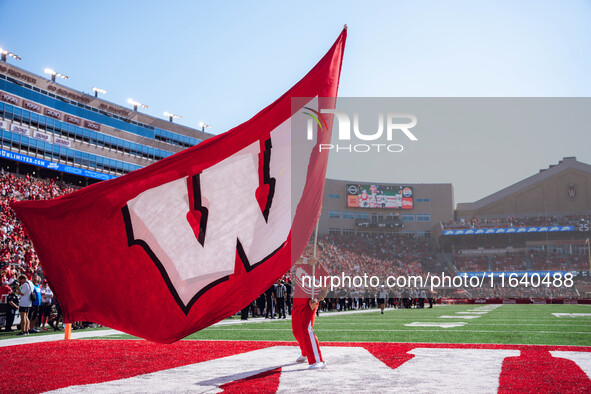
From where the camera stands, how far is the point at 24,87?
49.9 metres

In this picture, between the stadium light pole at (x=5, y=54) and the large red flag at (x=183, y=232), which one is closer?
the large red flag at (x=183, y=232)

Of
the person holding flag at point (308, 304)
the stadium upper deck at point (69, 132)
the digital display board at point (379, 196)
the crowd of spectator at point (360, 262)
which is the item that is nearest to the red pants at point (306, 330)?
the person holding flag at point (308, 304)

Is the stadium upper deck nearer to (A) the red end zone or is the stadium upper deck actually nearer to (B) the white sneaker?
(A) the red end zone

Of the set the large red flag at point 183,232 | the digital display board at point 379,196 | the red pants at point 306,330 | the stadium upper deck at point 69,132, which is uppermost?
the stadium upper deck at point 69,132

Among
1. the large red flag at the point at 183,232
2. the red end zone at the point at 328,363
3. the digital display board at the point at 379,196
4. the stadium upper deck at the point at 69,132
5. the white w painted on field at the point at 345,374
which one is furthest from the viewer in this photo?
the digital display board at the point at 379,196

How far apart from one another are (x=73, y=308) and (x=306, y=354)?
2.90 meters

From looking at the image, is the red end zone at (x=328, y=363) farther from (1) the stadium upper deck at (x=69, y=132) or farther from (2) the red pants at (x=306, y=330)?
(1) the stadium upper deck at (x=69, y=132)

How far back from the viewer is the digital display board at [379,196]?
73.2 metres

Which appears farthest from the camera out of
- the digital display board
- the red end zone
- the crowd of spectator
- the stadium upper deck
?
the digital display board

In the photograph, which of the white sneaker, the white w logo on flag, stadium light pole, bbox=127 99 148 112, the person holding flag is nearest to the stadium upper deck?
stadium light pole, bbox=127 99 148 112

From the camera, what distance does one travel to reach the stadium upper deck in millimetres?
47625

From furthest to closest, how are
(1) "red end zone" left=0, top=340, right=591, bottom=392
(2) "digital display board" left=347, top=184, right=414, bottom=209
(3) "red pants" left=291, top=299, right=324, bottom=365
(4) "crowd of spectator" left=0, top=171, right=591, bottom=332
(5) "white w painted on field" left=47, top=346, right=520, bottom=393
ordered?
(2) "digital display board" left=347, top=184, right=414, bottom=209
(4) "crowd of spectator" left=0, top=171, right=591, bottom=332
(3) "red pants" left=291, top=299, right=324, bottom=365
(1) "red end zone" left=0, top=340, right=591, bottom=392
(5) "white w painted on field" left=47, top=346, right=520, bottom=393

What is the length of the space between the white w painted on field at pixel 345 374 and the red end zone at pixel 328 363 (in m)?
0.01

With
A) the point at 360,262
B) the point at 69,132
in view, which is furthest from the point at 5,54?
the point at 360,262
